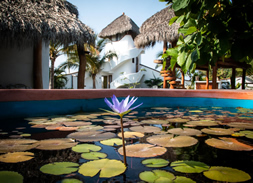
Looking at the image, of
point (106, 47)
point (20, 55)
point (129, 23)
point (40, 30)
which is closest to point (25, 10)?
point (40, 30)

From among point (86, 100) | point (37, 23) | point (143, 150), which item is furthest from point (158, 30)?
point (143, 150)

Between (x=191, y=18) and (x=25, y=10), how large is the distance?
14.4 ft

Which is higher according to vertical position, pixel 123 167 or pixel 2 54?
pixel 2 54

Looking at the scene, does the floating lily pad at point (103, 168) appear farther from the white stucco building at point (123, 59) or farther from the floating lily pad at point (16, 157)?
the white stucco building at point (123, 59)

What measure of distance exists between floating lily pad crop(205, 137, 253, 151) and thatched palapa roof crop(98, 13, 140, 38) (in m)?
12.8

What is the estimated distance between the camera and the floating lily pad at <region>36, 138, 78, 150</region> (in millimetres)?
939

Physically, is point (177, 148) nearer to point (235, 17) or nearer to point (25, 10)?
point (235, 17)

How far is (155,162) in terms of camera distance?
29.8 inches

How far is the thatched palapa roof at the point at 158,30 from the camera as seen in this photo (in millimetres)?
5727

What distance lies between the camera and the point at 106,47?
15344mm

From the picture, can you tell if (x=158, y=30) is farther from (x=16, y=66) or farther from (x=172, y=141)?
(x=172, y=141)

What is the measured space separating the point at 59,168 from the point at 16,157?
26 centimetres

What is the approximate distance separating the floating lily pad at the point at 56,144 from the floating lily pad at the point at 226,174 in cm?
68

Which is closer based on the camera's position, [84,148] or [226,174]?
[226,174]
